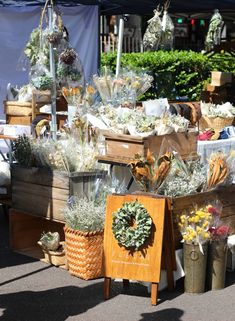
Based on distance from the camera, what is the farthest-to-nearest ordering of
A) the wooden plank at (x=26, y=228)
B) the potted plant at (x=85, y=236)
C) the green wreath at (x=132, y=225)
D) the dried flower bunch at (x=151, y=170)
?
the wooden plank at (x=26, y=228), the potted plant at (x=85, y=236), the dried flower bunch at (x=151, y=170), the green wreath at (x=132, y=225)

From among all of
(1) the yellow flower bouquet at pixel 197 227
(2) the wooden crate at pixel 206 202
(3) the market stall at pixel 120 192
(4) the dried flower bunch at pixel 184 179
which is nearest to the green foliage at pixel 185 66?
(3) the market stall at pixel 120 192

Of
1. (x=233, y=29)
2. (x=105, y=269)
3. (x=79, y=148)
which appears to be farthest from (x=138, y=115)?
(x=233, y=29)

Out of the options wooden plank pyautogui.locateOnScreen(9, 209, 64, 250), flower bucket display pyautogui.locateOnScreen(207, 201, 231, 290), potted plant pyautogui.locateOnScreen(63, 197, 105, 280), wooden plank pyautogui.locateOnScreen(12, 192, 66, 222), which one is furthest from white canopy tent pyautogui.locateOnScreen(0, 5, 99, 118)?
flower bucket display pyautogui.locateOnScreen(207, 201, 231, 290)

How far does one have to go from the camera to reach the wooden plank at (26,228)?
5.84 m

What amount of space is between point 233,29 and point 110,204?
16.6 m

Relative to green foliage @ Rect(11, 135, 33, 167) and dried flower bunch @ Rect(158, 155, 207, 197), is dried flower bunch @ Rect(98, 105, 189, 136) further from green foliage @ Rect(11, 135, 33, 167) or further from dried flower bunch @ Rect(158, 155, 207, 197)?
green foliage @ Rect(11, 135, 33, 167)

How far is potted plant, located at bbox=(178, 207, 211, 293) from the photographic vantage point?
15.4 feet

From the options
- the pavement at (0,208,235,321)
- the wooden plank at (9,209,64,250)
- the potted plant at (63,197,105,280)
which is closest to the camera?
the pavement at (0,208,235,321)

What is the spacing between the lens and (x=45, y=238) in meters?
5.50

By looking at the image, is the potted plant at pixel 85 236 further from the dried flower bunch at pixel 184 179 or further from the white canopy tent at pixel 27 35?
the white canopy tent at pixel 27 35

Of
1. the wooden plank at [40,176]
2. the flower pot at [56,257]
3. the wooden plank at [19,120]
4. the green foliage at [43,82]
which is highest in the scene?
the green foliage at [43,82]

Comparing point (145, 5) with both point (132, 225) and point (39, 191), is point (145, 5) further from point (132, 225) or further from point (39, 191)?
point (132, 225)

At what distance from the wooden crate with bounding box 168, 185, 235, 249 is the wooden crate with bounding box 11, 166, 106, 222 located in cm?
88

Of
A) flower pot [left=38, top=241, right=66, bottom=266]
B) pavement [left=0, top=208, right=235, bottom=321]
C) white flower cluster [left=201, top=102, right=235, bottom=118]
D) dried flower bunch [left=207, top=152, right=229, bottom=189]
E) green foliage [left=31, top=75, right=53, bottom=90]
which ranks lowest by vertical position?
pavement [left=0, top=208, right=235, bottom=321]
